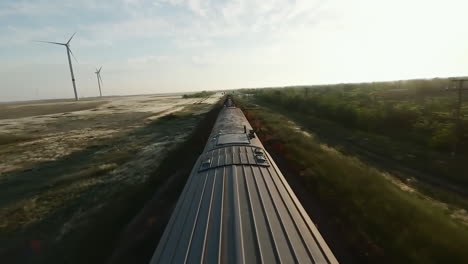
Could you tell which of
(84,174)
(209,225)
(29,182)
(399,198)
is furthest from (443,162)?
(29,182)

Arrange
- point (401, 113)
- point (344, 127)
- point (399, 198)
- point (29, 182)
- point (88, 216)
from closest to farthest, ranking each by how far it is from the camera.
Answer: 1. point (399, 198)
2. point (88, 216)
3. point (29, 182)
4. point (401, 113)
5. point (344, 127)

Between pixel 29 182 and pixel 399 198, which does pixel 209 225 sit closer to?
pixel 399 198

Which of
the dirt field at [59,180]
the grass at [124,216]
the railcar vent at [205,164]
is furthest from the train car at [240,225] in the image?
the dirt field at [59,180]

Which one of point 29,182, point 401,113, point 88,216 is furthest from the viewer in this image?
point 401,113

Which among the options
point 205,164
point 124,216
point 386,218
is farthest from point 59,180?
point 386,218

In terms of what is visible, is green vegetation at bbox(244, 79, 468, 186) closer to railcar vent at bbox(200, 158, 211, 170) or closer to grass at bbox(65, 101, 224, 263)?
railcar vent at bbox(200, 158, 211, 170)

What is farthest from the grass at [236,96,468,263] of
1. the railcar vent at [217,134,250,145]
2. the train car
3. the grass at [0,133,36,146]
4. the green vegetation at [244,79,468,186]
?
the grass at [0,133,36,146]
